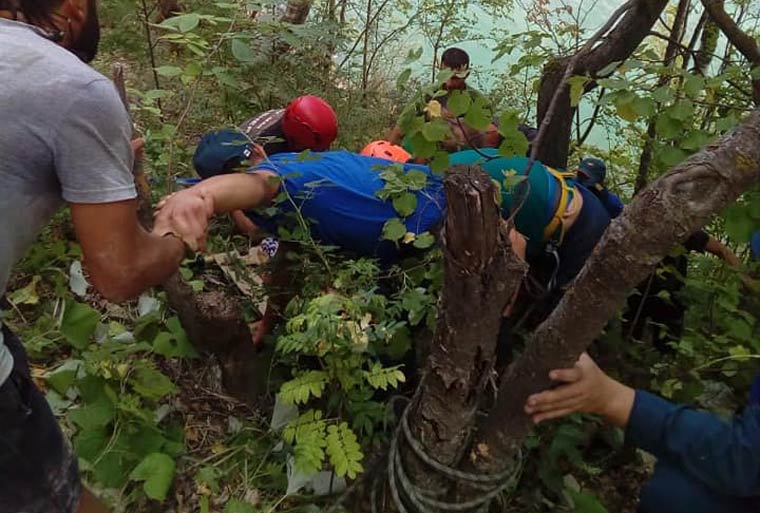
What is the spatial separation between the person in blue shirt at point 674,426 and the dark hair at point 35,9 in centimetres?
144

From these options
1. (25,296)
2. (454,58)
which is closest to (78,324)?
(25,296)

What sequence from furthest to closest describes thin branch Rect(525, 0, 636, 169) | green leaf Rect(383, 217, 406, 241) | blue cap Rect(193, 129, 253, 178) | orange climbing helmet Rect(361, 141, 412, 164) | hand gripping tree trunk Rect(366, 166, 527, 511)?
1. orange climbing helmet Rect(361, 141, 412, 164)
2. blue cap Rect(193, 129, 253, 178)
3. green leaf Rect(383, 217, 406, 241)
4. thin branch Rect(525, 0, 636, 169)
5. hand gripping tree trunk Rect(366, 166, 527, 511)

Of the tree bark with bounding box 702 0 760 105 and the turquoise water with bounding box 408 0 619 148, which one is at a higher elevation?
the tree bark with bounding box 702 0 760 105

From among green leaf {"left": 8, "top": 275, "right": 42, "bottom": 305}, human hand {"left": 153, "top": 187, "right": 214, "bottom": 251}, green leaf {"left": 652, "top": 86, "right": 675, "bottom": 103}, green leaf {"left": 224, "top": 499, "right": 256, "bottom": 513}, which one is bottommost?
green leaf {"left": 8, "top": 275, "right": 42, "bottom": 305}

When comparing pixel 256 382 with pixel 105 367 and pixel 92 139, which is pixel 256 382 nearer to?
pixel 105 367

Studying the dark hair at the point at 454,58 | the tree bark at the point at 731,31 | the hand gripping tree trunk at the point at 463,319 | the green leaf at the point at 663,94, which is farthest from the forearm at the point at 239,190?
the dark hair at the point at 454,58

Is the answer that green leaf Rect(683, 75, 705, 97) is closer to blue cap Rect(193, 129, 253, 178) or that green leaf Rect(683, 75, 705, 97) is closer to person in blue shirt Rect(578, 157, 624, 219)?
person in blue shirt Rect(578, 157, 624, 219)

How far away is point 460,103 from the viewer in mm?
1984

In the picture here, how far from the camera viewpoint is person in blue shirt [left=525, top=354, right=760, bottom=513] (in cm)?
166

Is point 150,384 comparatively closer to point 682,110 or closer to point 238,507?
point 238,507

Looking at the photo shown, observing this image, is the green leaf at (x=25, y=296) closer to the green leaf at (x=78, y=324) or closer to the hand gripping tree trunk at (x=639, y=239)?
the green leaf at (x=78, y=324)

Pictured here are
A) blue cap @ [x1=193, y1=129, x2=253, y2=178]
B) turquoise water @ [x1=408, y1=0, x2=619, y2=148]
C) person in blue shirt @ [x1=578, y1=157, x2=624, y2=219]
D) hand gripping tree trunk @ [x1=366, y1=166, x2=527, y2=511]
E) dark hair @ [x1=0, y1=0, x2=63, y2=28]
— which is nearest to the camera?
dark hair @ [x1=0, y1=0, x2=63, y2=28]

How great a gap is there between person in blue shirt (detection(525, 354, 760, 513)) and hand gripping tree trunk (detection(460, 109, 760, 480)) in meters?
0.07

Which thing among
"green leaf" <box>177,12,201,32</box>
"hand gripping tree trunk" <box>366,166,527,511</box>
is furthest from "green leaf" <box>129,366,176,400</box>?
"green leaf" <box>177,12,201,32</box>
